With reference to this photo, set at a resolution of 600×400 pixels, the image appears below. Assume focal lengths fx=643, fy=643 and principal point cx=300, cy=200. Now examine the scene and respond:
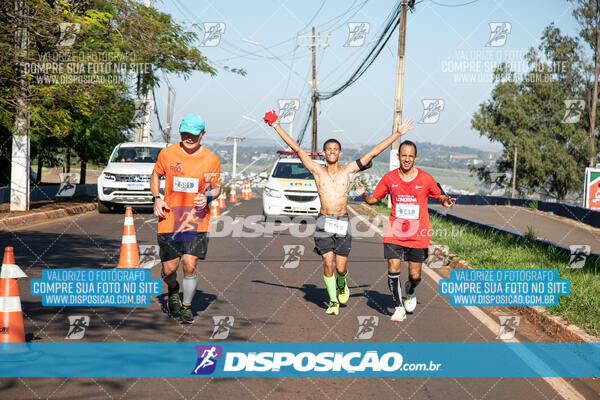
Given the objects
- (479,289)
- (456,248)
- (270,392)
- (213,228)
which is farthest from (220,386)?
(213,228)

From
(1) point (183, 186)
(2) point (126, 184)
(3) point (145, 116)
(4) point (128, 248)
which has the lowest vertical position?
(4) point (128, 248)

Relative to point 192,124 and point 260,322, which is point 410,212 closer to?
point 260,322

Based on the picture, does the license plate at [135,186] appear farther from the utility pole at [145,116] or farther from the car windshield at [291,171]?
the utility pole at [145,116]

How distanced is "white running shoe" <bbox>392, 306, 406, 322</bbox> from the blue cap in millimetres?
2852

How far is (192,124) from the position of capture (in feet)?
21.0

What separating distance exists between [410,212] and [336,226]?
0.82m

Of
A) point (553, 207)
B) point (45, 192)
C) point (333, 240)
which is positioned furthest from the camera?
point (553, 207)

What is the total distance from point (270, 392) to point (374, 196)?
3018 mm

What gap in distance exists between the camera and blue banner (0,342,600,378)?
196 inches

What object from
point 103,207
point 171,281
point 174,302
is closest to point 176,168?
point 171,281

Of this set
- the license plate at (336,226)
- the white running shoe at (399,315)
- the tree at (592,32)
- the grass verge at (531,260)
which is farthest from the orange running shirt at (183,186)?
the tree at (592,32)

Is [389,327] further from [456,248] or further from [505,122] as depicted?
[505,122]

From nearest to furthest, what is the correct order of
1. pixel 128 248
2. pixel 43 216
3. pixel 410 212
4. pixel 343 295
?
pixel 410 212, pixel 343 295, pixel 128 248, pixel 43 216

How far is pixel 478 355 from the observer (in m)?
5.79
